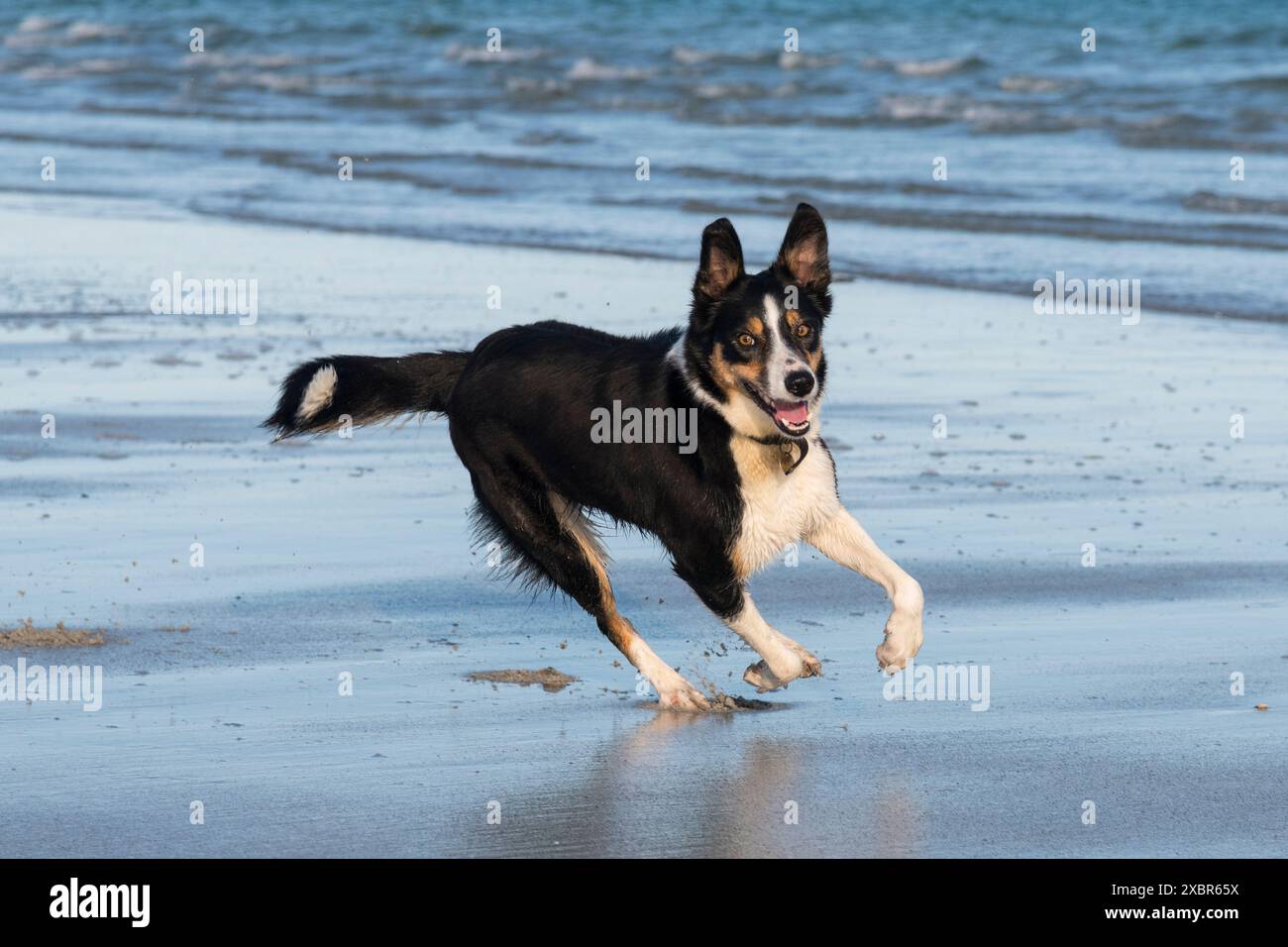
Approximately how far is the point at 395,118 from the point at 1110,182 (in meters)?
10.4

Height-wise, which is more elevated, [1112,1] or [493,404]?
[1112,1]

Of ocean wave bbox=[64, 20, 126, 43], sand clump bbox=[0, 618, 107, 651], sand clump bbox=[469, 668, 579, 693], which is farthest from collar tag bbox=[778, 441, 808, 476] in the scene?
ocean wave bbox=[64, 20, 126, 43]

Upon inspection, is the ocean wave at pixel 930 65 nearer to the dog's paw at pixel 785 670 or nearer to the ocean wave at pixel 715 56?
the ocean wave at pixel 715 56

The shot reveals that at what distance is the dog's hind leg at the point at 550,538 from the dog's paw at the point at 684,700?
0.79 feet

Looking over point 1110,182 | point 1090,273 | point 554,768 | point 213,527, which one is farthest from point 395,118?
point 554,768

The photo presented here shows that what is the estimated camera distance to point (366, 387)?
6.17 meters

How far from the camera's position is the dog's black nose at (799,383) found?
5.18m

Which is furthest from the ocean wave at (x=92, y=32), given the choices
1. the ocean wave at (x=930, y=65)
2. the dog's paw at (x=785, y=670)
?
the dog's paw at (x=785, y=670)

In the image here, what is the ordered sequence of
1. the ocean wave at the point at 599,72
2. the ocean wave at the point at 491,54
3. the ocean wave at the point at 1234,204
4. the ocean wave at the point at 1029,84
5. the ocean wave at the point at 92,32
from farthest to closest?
the ocean wave at the point at 92,32 < the ocean wave at the point at 491,54 < the ocean wave at the point at 599,72 < the ocean wave at the point at 1029,84 < the ocean wave at the point at 1234,204

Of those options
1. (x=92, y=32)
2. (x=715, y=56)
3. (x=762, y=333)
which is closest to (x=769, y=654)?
(x=762, y=333)

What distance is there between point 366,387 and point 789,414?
60.2 inches

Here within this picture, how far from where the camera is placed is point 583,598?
18.8 feet

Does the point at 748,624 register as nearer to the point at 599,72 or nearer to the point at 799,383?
the point at 799,383
